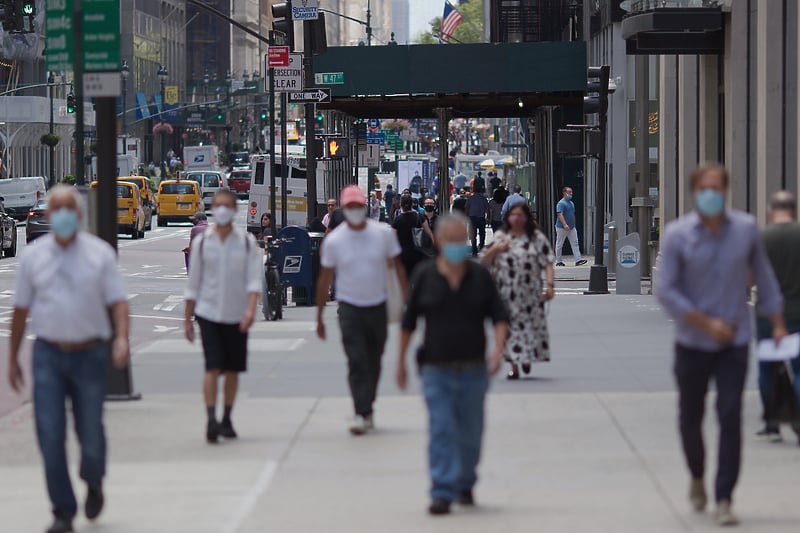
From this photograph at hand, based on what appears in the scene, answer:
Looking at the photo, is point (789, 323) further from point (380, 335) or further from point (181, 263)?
point (181, 263)

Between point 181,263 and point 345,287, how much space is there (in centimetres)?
2914

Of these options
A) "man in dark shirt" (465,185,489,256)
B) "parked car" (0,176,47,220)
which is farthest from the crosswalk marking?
"parked car" (0,176,47,220)

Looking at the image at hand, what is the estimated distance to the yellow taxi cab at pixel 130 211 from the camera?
54.8 metres

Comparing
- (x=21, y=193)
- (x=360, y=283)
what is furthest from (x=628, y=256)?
(x=21, y=193)

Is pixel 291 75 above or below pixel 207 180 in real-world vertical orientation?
above

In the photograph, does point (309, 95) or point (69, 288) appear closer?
point (69, 288)

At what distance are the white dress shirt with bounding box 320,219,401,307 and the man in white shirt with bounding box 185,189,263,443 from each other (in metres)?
0.56

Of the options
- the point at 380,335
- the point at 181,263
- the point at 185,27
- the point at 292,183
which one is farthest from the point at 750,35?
the point at 185,27

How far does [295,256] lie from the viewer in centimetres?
2533

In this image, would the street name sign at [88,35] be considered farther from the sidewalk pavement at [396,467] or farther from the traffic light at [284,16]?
the traffic light at [284,16]

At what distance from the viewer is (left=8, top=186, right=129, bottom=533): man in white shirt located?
8.30 m

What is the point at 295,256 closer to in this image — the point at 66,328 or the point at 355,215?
the point at 355,215

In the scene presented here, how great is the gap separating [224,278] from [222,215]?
17.5 inches

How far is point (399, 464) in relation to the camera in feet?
34.4
